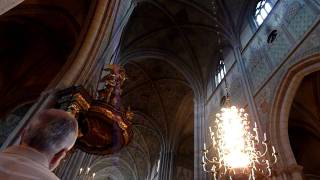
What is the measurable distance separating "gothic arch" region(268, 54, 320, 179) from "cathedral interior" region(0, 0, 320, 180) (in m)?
0.03

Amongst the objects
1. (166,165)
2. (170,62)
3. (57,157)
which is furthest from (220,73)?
(57,157)

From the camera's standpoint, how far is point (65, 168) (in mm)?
7051

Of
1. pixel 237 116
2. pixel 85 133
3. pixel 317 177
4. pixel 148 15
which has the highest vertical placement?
pixel 148 15

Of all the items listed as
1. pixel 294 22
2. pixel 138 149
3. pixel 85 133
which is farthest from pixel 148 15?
pixel 138 149

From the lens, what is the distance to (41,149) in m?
1.26

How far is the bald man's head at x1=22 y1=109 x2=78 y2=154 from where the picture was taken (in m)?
1.27

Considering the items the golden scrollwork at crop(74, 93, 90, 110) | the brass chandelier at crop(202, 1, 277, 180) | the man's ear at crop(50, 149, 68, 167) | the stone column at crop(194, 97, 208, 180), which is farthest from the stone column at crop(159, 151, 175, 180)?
the man's ear at crop(50, 149, 68, 167)

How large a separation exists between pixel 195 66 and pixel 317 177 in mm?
8228

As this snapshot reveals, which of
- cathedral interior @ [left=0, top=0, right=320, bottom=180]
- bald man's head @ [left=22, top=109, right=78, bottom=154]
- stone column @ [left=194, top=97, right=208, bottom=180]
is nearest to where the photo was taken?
bald man's head @ [left=22, top=109, right=78, bottom=154]

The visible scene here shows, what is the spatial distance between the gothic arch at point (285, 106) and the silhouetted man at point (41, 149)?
21.6 feet

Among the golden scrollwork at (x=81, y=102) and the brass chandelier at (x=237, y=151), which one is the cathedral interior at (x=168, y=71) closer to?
the golden scrollwork at (x=81, y=102)

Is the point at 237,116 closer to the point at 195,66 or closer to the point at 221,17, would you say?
the point at 221,17

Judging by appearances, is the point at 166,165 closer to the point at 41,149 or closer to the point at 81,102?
the point at 81,102

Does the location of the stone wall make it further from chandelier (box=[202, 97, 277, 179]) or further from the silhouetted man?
the silhouetted man
